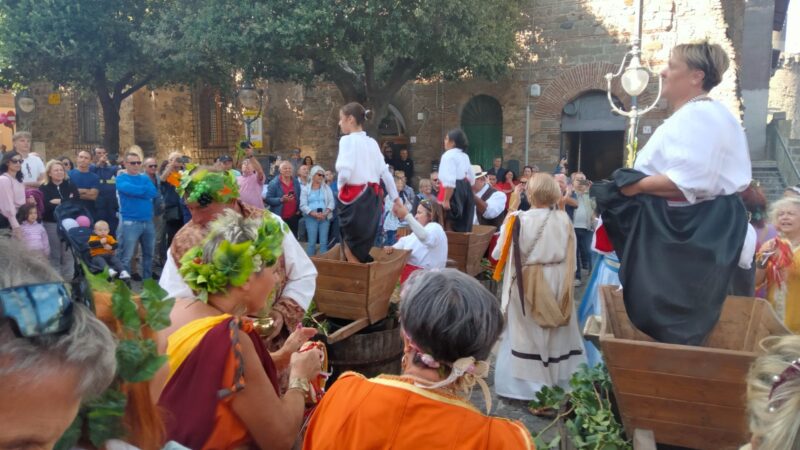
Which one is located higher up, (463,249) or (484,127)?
(484,127)

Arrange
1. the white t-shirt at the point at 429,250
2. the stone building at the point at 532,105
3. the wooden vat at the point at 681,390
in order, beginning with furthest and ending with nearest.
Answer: the stone building at the point at 532,105
the white t-shirt at the point at 429,250
the wooden vat at the point at 681,390

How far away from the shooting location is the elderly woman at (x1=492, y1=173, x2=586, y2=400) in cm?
485

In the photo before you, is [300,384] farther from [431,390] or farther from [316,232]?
[316,232]

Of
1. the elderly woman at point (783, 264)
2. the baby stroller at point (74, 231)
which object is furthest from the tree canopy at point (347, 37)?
the elderly woman at point (783, 264)

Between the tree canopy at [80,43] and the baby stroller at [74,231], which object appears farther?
the tree canopy at [80,43]

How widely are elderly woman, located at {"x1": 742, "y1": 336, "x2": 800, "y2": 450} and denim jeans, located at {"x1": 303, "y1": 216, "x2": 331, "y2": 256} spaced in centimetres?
883

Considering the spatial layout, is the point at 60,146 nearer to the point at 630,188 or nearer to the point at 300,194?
the point at 300,194

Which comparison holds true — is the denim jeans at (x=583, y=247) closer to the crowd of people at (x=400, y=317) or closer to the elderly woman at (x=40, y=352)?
the crowd of people at (x=400, y=317)

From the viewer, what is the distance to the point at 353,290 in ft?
14.4

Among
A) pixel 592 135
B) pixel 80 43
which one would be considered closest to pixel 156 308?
pixel 80 43

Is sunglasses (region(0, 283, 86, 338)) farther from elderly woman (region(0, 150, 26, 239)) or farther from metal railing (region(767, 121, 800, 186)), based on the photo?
metal railing (region(767, 121, 800, 186))

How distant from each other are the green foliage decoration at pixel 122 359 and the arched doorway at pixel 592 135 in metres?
16.4

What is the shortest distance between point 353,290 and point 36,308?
11.1 feet

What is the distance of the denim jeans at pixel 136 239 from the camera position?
8031mm
